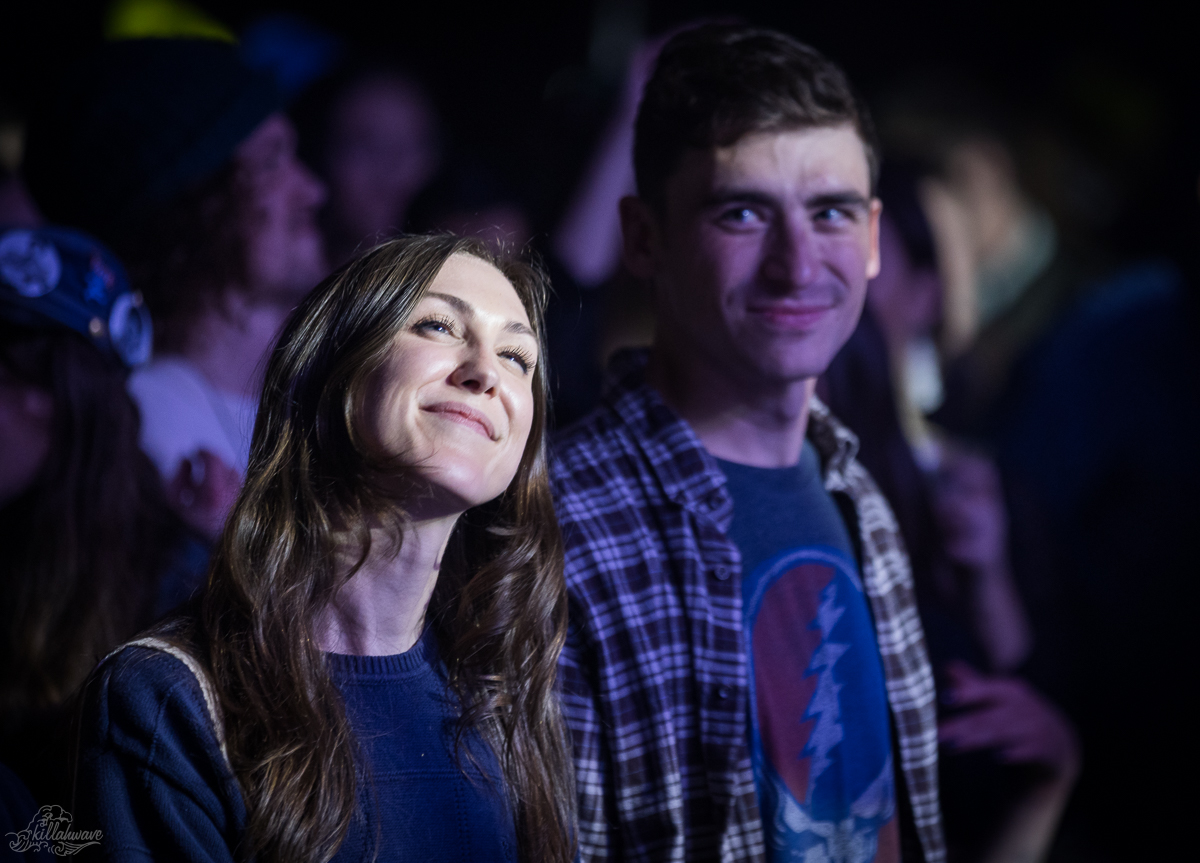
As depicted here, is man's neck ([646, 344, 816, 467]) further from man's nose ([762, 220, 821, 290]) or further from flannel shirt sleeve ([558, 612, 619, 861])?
flannel shirt sleeve ([558, 612, 619, 861])

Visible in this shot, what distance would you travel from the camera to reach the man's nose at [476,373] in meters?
0.95

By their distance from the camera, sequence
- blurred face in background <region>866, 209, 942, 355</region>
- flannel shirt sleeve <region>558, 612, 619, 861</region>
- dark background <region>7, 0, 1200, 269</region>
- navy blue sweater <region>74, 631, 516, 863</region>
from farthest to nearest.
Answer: blurred face in background <region>866, 209, 942, 355</region>, dark background <region>7, 0, 1200, 269</region>, flannel shirt sleeve <region>558, 612, 619, 861</region>, navy blue sweater <region>74, 631, 516, 863</region>

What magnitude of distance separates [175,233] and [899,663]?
134cm

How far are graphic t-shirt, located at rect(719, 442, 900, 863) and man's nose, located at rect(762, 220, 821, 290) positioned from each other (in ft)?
0.83

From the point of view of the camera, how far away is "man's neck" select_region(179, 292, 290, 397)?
168 cm

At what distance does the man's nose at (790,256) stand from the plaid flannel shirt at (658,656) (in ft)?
0.73

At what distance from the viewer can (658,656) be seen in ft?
3.83

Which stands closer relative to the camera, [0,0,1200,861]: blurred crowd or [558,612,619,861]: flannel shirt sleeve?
[558,612,619,861]: flannel shirt sleeve

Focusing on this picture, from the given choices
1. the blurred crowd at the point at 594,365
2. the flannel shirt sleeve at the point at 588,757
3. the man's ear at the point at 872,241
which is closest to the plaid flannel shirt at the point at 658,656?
the flannel shirt sleeve at the point at 588,757

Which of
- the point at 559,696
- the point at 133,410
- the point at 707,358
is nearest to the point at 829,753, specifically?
the point at 559,696

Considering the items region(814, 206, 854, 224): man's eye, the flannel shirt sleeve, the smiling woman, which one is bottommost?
the flannel shirt sleeve

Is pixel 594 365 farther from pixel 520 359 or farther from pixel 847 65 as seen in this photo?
pixel 847 65

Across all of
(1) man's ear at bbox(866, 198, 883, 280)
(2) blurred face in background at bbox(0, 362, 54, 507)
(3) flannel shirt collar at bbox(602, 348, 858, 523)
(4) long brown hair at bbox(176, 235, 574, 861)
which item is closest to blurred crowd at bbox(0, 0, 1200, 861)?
(2) blurred face in background at bbox(0, 362, 54, 507)

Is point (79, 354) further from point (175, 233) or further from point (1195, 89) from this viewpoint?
point (1195, 89)
